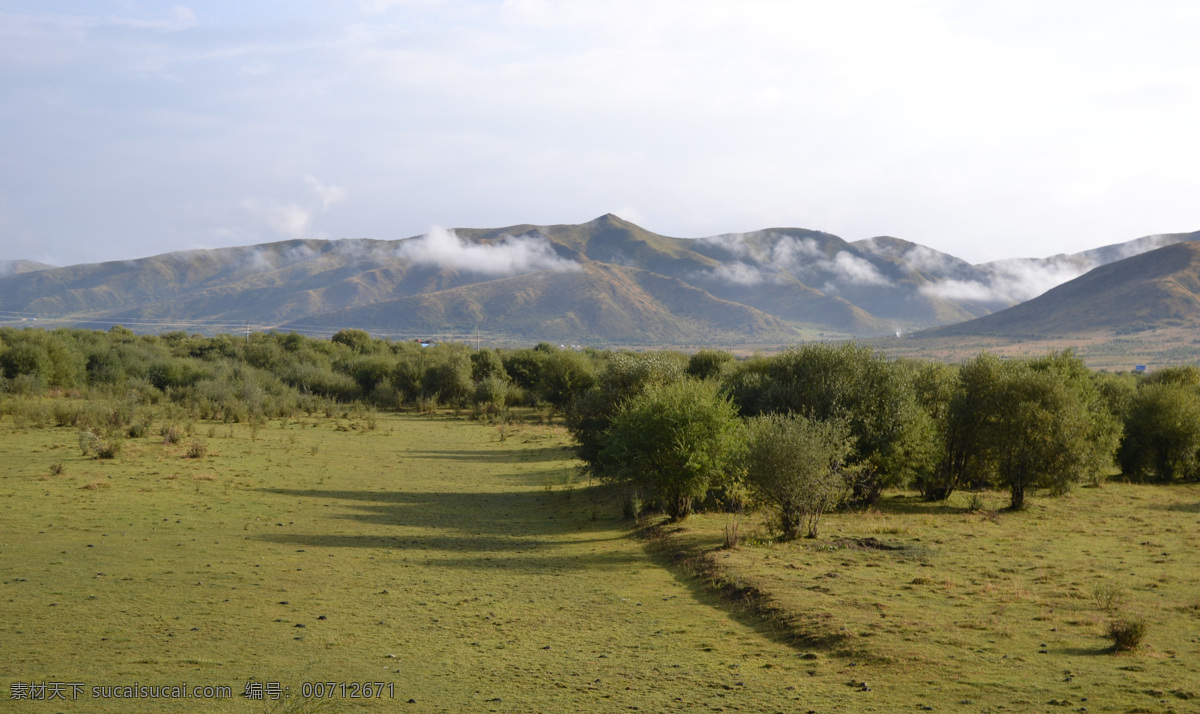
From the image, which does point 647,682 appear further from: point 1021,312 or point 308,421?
point 1021,312

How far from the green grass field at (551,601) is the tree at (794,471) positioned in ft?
3.17

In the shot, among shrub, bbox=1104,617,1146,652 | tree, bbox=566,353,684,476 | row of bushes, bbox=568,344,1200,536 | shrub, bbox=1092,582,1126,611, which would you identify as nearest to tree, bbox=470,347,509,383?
row of bushes, bbox=568,344,1200,536

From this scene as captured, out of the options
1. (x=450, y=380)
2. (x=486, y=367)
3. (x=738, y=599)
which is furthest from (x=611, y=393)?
(x=486, y=367)

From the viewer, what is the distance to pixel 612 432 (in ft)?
69.1

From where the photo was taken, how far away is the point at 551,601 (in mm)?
12797

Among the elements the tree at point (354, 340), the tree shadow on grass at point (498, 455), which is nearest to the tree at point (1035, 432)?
the tree shadow on grass at point (498, 455)

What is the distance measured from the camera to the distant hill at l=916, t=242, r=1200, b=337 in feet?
487

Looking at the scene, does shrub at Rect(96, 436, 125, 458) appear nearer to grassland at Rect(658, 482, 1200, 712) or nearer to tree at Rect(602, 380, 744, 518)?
tree at Rect(602, 380, 744, 518)

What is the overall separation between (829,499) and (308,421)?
110 ft

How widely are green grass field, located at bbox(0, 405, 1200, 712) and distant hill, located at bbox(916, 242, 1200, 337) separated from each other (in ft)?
508

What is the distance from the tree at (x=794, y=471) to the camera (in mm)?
16594

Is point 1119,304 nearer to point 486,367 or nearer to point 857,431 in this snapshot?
point 486,367

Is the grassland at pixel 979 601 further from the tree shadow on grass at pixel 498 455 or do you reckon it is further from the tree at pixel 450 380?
the tree at pixel 450 380

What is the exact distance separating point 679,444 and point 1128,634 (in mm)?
10217
